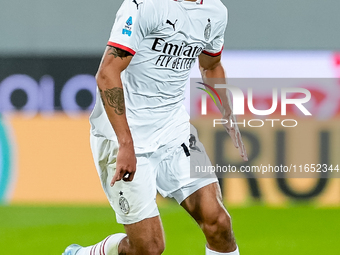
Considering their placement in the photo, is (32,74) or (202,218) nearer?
(202,218)

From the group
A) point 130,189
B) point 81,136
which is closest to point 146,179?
point 130,189

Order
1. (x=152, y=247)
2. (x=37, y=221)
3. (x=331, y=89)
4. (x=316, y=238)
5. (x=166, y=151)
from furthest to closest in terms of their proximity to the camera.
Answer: (x=331, y=89) → (x=37, y=221) → (x=316, y=238) → (x=166, y=151) → (x=152, y=247)

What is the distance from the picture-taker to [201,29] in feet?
8.54

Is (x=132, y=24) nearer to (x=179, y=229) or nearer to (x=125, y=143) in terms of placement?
(x=125, y=143)

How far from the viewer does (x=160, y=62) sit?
2.53m

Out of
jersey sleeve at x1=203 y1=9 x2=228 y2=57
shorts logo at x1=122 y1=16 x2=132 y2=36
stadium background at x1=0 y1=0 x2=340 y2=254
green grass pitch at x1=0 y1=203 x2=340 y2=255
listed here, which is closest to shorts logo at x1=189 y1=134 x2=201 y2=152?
jersey sleeve at x1=203 y1=9 x2=228 y2=57

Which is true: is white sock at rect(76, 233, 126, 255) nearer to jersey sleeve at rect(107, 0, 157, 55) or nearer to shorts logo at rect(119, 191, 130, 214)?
shorts logo at rect(119, 191, 130, 214)

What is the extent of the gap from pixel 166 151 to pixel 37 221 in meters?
2.49

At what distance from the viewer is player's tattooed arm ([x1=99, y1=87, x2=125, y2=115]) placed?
226 centimetres

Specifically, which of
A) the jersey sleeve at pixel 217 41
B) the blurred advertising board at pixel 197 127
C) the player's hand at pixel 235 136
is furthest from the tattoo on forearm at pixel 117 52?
the blurred advertising board at pixel 197 127

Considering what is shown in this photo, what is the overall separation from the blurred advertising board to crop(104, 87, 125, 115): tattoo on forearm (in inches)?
113

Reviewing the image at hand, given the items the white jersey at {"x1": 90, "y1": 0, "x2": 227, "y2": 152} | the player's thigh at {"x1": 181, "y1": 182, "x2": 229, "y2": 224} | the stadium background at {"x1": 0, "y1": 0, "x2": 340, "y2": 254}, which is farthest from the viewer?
the stadium background at {"x1": 0, "y1": 0, "x2": 340, "y2": 254}

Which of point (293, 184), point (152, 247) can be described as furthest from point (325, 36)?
point (152, 247)

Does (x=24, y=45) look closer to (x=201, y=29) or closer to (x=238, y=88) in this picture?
(x=238, y=88)
